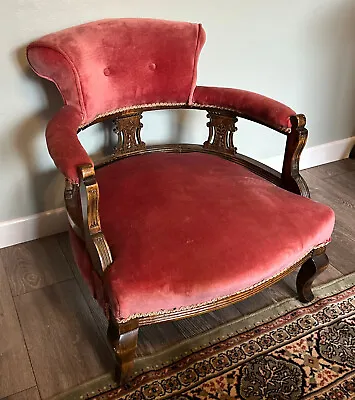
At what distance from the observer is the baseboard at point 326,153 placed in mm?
2521

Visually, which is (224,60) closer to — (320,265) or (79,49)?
(79,49)

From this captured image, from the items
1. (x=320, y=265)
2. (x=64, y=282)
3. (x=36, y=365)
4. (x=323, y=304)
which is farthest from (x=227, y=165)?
(x=36, y=365)

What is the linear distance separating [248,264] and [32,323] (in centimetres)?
78

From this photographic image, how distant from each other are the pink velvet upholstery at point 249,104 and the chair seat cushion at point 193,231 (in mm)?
190

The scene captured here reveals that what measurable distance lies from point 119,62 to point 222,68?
63 cm

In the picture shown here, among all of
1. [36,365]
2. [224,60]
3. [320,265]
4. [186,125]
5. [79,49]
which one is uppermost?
[79,49]

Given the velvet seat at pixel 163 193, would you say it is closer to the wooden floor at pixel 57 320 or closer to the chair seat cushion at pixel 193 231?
the chair seat cushion at pixel 193 231

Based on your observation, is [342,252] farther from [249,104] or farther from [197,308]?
[197,308]

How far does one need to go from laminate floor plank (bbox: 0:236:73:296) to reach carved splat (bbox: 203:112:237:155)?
0.71m

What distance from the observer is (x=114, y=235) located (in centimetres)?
131

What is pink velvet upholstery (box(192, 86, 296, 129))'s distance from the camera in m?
1.53

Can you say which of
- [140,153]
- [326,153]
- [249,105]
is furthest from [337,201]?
[140,153]

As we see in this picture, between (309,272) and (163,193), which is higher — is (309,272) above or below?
below

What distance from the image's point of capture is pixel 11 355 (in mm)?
1496
